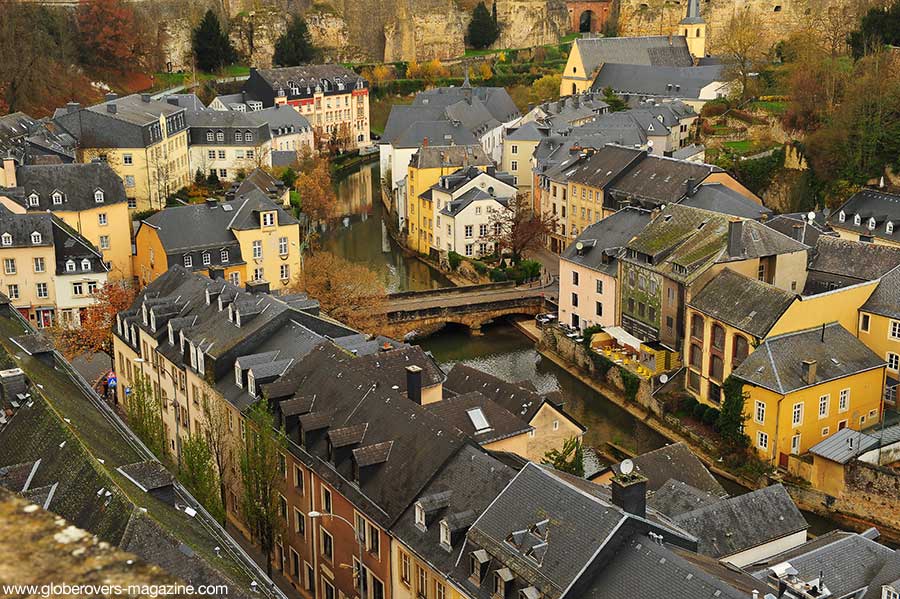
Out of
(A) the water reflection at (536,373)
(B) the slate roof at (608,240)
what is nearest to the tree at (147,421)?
(A) the water reflection at (536,373)

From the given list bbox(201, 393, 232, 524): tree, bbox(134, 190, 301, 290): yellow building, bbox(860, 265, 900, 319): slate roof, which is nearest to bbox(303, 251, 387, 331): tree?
bbox(134, 190, 301, 290): yellow building

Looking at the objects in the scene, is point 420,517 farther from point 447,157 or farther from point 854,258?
point 447,157

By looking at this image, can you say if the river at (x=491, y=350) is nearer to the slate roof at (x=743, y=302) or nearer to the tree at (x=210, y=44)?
the slate roof at (x=743, y=302)

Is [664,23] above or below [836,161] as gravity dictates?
above

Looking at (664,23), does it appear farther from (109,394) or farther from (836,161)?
(109,394)

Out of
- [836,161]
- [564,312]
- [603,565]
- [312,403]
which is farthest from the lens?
[836,161]

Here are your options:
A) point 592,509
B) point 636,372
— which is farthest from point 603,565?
point 636,372
